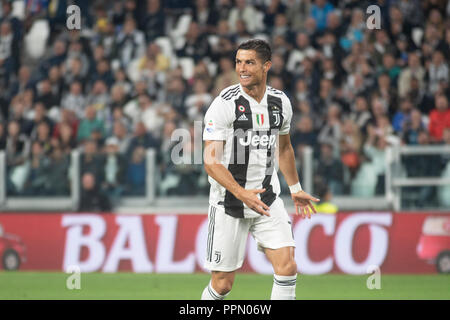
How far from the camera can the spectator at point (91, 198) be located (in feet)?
42.6

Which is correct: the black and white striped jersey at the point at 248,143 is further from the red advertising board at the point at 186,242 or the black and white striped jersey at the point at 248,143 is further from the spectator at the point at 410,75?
the spectator at the point at 410,75

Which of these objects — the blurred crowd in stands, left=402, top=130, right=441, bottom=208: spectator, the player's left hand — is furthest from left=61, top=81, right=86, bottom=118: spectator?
the player's left hand

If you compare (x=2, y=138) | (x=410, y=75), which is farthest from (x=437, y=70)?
(x=2, y=138)

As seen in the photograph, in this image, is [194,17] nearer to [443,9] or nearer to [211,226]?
[443,9]

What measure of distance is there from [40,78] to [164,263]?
4.57 metres

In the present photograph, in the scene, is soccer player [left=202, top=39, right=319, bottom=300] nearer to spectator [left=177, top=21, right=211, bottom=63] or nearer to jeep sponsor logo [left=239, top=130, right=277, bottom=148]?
jeep sponsor logo [left=239, top=130, right=277, bottom=148]

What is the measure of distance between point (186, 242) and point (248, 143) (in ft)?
20.3

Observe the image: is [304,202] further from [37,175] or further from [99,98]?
[99,98]

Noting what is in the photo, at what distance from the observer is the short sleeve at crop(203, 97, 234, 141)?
6777mm

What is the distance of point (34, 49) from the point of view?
53.8 feet

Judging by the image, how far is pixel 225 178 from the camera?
666cm

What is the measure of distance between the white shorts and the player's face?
1.01m

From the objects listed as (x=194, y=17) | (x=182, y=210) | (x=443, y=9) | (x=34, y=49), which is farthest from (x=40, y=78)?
(x=443, y=9)

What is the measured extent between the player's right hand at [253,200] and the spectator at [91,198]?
6.72 metres
